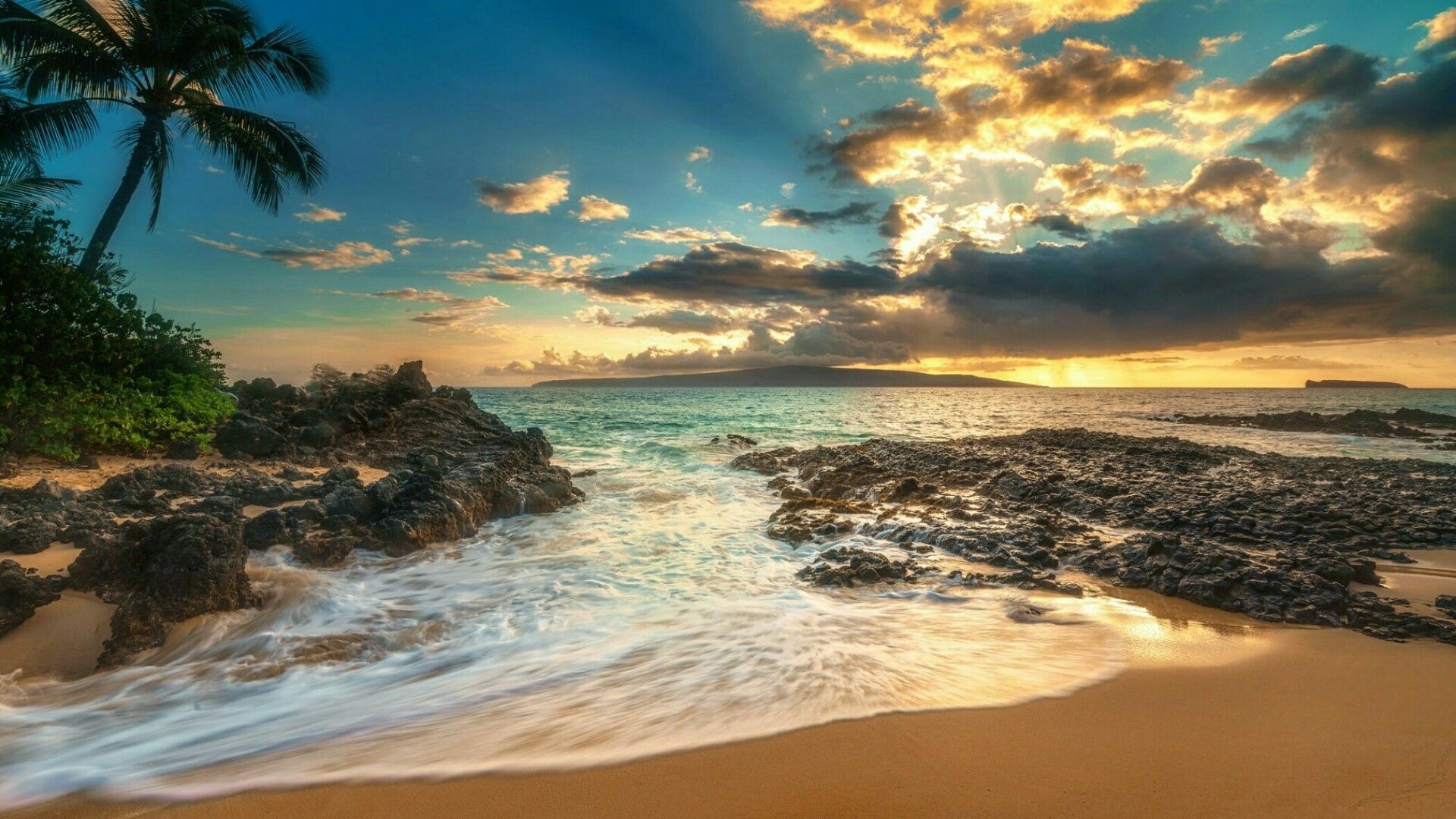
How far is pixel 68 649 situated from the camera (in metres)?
4.60

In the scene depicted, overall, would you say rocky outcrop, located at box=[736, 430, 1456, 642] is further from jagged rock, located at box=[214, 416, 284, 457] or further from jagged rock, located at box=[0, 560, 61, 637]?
jagged rock, located at box=[214, 416, 284, 457]

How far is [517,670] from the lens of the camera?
4535mm

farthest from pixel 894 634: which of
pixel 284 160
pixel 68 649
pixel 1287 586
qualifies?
pixel 284 160

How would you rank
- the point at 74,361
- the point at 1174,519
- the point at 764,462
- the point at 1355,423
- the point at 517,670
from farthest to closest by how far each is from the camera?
the point at 1355,423, the point at 764,462, the point at 74,361, the point at 1174,519, the point at 517,670

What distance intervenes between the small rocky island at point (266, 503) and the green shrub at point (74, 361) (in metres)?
0.92

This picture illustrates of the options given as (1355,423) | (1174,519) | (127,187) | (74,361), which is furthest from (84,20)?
(1355,423)

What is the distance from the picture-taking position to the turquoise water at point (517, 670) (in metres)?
3.25

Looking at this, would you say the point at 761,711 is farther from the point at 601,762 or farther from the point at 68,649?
the point at 68,649

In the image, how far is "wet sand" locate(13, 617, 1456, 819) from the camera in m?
2.56

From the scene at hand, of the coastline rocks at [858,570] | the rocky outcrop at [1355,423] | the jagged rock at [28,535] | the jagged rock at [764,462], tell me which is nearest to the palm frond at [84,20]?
the jagged rock at [28,535]

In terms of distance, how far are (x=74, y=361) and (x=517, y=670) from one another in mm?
12149

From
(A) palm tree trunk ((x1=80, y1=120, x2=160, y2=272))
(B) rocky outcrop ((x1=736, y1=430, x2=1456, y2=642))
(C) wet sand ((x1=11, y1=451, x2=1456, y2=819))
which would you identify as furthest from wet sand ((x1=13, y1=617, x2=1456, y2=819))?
(A) palm tree trunk ((x1=80, y1=120, x2=160, y2=272))

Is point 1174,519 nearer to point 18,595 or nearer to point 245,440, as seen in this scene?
point 18,595

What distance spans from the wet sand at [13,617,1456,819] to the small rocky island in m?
2.91
